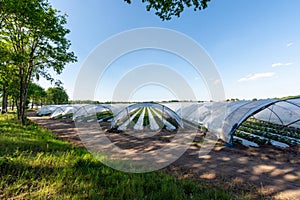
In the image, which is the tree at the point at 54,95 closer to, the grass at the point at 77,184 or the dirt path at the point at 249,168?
the grass at the point at 77,184

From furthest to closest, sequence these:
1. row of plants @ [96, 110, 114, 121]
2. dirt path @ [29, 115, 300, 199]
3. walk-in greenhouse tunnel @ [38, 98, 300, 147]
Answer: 1. row of plants @ [96, 110, 114, 121]
2. walk-in greenhouse tunnel @ [38, 98, 300, 147]
3. dirt path @ [29, 115, 300, 199]

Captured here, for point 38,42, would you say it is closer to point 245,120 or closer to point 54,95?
point 245,120

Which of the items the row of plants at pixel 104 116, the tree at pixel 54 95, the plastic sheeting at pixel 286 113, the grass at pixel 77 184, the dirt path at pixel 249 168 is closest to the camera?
the grass at pixel 77 184

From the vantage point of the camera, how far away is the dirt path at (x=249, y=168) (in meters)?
3.75

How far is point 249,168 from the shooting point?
482cm

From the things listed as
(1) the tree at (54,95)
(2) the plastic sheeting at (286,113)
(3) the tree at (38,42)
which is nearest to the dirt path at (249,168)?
(2) the plastic sheeting at (286,113)

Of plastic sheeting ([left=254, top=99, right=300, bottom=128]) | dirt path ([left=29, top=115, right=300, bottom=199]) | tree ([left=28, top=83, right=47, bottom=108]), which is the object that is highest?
tree ([left=28, top=83, right=47, bottom=108])

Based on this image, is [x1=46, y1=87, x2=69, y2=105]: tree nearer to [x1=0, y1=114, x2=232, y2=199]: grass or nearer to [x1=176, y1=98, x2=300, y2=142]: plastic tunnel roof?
[x1=176, y1=98, x2=300, y2=142]: plastic tunnel roof

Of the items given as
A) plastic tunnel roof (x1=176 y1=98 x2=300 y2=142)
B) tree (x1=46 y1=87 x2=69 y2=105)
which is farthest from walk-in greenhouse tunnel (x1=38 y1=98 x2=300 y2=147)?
tree (x1=46 y1=87 x2=69 y2=105)

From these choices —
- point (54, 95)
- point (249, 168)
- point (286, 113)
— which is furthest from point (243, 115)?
point (54, 95)

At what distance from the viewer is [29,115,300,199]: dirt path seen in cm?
375

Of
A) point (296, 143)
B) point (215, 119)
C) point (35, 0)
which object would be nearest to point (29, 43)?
point (35, 0)

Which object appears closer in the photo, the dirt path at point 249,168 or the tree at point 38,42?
the dirt path at point 249,168

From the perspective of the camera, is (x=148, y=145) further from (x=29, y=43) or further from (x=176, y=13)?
(x=29, y=43)
